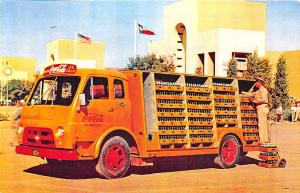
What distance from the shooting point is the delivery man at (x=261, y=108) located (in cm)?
1358

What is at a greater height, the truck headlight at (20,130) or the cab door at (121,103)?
the cab door at (121,103)

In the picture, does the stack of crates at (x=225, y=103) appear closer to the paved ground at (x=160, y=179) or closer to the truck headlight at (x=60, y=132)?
the paved ground at (x=160, y=179)

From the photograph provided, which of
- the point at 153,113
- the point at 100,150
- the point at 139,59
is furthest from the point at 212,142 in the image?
the point at 139,59

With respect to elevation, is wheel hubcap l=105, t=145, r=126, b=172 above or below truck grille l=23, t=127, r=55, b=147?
below

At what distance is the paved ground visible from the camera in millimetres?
9445

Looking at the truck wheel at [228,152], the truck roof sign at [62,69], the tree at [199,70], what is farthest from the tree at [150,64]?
the truck roof sign at [62,69]

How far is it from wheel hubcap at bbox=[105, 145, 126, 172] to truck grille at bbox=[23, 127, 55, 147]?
120cm

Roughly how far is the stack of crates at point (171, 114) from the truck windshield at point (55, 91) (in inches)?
76.0

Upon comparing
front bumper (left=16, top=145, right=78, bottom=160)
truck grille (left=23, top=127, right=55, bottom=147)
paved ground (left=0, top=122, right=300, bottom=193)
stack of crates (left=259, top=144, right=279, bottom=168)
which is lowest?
paved ground (left=0, top=122, right=300, bottom=193)

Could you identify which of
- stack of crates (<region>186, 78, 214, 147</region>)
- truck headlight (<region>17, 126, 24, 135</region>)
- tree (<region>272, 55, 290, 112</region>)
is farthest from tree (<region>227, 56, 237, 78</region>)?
truck headlight (<region>17, 126, 24, 135</region>)

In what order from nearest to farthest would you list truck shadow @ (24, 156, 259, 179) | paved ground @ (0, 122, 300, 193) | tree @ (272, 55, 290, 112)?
paved ground @ (0, 122, 300, 193) < truck shadow @ (24, 156, 259, 179) < tree @ (272, 55, 290, 112)

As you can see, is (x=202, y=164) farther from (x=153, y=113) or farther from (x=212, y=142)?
(x=153, y=113)

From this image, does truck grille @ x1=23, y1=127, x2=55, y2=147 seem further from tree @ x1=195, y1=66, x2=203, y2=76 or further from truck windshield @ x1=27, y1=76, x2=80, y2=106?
tree @ x1=195, y1=66, x2=203, y2=76

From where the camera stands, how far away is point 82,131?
33.6 ft
